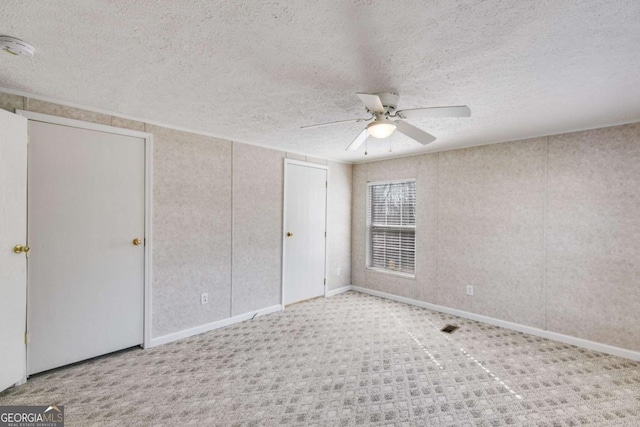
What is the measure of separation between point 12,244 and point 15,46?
1.42 m

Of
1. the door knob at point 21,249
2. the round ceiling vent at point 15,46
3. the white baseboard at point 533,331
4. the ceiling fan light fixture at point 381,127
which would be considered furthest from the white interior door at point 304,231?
the round ceiling vent at point 15,46

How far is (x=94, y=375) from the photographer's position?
2465 millimetres

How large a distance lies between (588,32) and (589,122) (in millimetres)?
1932

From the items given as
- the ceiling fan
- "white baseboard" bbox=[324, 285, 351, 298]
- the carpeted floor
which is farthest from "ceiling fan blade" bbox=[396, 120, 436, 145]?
"white baseboard" bbox=[324, 285, 351, 298]

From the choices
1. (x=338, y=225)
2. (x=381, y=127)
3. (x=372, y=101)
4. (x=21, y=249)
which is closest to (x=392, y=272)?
(x=338, y=225)

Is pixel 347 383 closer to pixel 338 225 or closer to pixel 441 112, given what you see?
pixel 441 112

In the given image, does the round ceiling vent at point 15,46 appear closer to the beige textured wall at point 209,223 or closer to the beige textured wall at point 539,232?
the beige textured wall at point 209,223

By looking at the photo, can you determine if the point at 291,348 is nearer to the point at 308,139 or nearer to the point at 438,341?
the point at 438,341

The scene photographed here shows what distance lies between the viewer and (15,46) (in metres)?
1.62

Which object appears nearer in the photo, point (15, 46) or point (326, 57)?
point (15, 46)

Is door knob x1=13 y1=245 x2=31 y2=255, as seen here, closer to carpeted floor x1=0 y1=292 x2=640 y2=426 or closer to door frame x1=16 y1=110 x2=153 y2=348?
door frame x1=16 y1=110 x2=153 y2=348

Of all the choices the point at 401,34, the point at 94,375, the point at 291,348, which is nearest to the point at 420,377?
the point at 291,348

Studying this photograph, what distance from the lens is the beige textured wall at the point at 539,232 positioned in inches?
114

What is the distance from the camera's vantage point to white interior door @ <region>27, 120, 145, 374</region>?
2.41 meters
